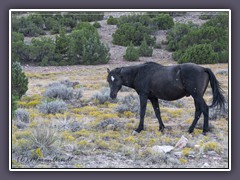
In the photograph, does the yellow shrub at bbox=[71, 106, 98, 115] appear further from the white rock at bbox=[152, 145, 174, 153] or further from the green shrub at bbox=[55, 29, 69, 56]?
the white rock at bbox=[152, 145, 174, 153]

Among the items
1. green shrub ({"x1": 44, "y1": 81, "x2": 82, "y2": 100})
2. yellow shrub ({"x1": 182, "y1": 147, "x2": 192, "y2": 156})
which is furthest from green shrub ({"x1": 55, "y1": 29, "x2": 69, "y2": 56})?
yellow shrub ({"x1": 182, "y1": 147, "x2": 192, "y2": 156})

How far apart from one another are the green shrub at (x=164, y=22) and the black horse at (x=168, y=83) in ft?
3.45

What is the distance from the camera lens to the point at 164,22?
43.7ft

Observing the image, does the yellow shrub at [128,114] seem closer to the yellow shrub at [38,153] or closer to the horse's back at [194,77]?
the horse's back at [194,77]

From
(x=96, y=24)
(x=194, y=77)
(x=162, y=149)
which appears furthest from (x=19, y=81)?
(x=194, y=77)

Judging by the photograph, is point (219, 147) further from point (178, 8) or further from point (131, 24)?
point (131, 24)

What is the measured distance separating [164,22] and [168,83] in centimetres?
177

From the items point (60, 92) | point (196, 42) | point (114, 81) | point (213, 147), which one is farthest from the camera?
point (60, 92)

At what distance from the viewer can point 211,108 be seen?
1333cm

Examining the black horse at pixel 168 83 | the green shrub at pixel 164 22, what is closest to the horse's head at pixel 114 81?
the black horse at pixel 168 83

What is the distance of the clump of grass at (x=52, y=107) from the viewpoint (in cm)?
1324

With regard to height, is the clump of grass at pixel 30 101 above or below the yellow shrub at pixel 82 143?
above

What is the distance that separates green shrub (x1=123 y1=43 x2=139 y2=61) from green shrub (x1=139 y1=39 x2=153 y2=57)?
0.15 metres

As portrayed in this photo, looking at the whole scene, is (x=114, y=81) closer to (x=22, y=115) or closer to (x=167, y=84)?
(x=167, y=84)
